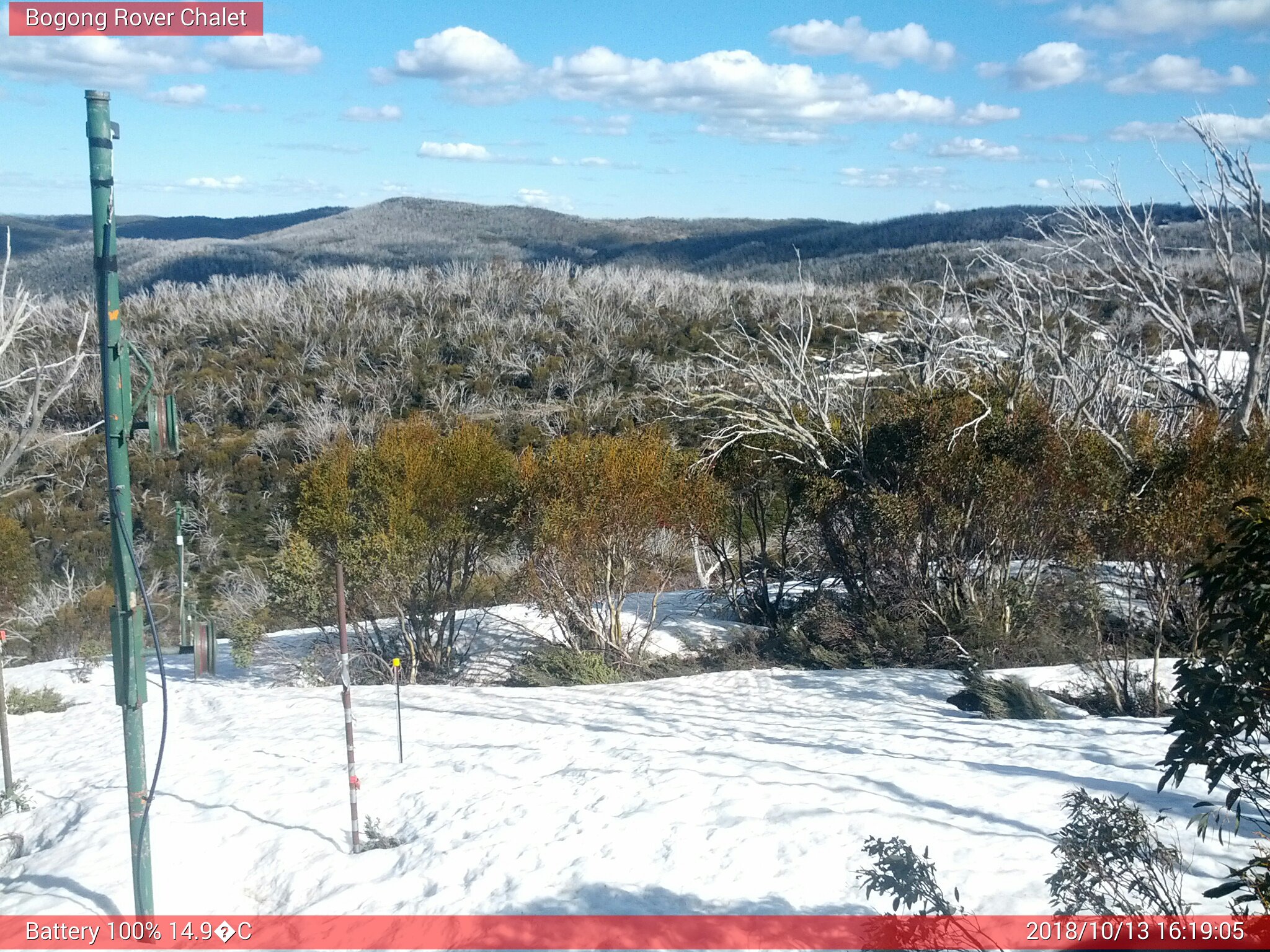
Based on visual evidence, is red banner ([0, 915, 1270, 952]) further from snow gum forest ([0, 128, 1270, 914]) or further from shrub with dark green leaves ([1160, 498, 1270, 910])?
shrub with dark green leaves ([1160, 498, 1270, 910])

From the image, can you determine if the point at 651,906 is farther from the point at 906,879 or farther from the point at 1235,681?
the point at 1235,681

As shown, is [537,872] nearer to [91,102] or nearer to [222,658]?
[91,102]

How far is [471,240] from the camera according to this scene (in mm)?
90875

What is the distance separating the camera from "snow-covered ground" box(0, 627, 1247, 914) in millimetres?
5902

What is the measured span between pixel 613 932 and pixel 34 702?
32.2 ft

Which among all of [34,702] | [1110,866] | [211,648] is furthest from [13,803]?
[1110,866]

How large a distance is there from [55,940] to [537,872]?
8.92 feet

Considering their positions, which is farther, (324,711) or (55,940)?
(324,711)

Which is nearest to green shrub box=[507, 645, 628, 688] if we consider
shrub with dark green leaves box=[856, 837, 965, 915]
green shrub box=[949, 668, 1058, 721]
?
green shrub box=[949, 668, 1058, 721]

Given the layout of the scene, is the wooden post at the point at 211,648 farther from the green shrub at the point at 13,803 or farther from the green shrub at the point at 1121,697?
the green shrub at the point at 1121,697

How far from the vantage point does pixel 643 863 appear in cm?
617

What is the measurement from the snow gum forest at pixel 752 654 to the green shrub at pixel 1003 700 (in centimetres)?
4

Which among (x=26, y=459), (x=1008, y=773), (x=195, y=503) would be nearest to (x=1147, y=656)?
(x=1008, y=773)

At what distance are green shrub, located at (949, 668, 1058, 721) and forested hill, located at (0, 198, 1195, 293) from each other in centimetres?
4615
